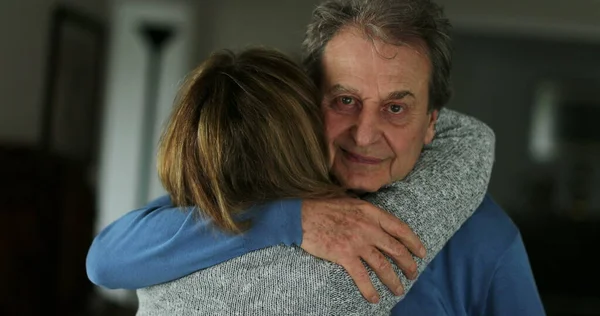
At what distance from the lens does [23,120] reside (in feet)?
13.4

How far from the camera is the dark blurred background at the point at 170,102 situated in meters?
4.12

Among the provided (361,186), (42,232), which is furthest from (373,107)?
(42,232)

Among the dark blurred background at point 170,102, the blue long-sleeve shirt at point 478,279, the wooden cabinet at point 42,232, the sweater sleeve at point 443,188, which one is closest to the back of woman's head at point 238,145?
the sweater sleeve at point 443,188

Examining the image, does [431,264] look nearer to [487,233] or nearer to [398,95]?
[487,233]

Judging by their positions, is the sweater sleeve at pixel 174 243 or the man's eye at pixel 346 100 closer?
the sweater sleeve at pixel 174 243

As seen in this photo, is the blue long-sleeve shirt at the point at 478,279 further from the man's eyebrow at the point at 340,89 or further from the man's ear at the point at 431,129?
the man's eyebrow at the point at 340,89

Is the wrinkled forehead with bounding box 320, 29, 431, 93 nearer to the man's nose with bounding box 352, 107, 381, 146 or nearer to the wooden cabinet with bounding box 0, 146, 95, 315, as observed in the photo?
the man's nose with bounding box 352, 107, 381, 146

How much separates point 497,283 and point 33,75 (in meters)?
3.59

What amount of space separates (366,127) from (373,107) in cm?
4

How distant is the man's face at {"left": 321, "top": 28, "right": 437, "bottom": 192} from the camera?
46.4 inches

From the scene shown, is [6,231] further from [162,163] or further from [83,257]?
[162,163]

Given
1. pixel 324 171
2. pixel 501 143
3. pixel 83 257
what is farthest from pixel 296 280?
pixel 501 143

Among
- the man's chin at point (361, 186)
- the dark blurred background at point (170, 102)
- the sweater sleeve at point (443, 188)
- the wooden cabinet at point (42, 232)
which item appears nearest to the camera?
the sweater sleeve at point (443, 188)

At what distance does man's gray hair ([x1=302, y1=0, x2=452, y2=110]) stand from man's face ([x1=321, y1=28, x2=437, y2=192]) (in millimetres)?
16
